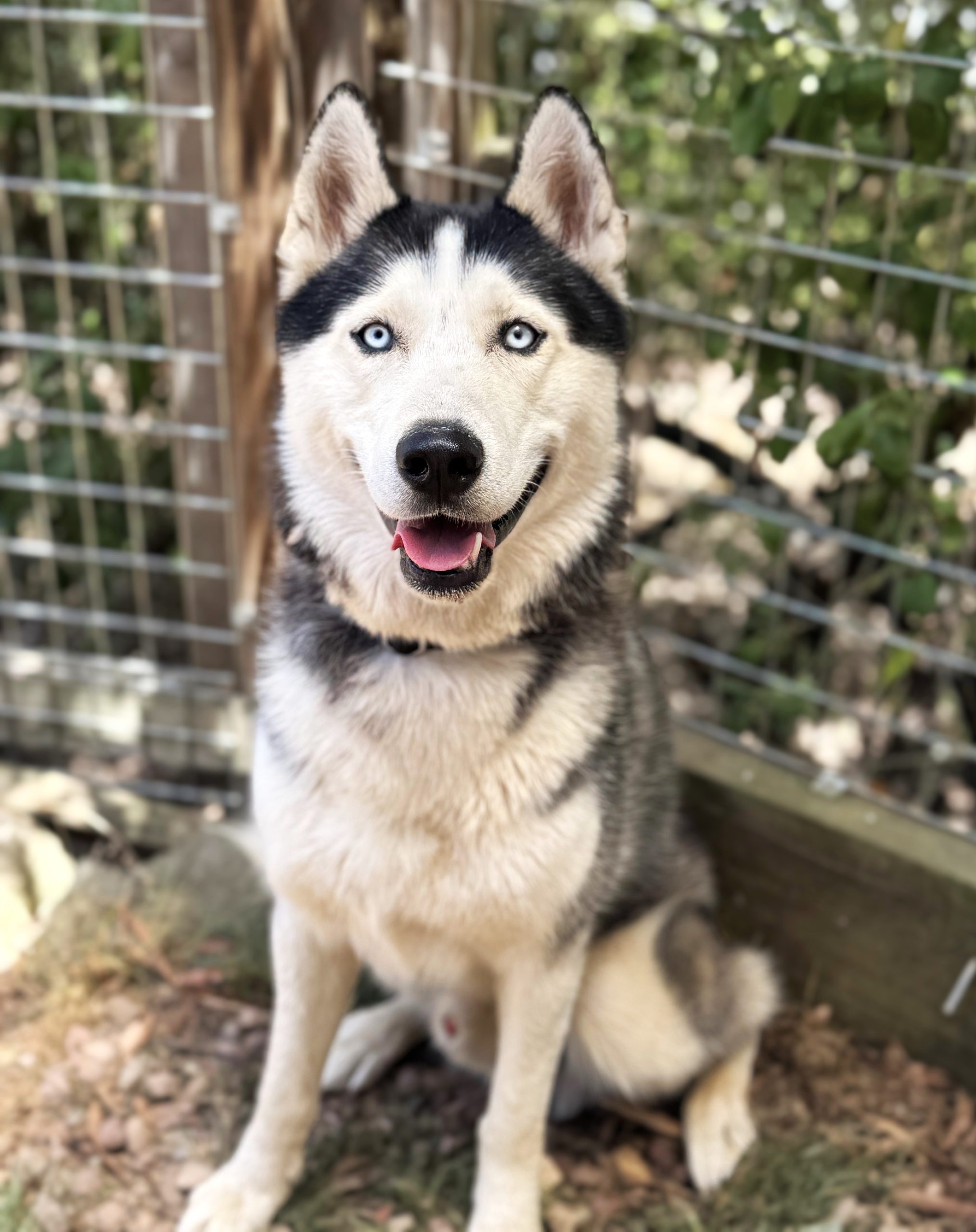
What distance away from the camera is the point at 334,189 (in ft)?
6.89

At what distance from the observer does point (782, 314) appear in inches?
128

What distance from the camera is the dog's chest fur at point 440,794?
2.14 m

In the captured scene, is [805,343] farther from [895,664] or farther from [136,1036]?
[136,1036]

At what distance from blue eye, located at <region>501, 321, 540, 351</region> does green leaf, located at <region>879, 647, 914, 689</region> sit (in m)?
1.58

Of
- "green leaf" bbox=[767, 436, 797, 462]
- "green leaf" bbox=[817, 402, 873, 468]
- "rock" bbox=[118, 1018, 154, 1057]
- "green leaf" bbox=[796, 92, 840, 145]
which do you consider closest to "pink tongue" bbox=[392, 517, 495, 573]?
"green leaf" bbox=[817, 402, 873, 468]

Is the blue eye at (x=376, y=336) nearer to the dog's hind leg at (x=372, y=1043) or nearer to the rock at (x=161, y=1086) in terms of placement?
the dog's hind leg at (x=372, y=1043)

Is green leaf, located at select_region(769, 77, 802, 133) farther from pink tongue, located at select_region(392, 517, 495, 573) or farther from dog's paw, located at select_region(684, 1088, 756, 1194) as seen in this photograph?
dog's paw, located at select_region(684, 1088, 756, 1194)

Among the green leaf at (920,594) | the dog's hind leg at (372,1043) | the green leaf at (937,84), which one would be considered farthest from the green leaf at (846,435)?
the dog's hind leg at (372,1043)

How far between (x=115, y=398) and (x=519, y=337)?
7.98 feet

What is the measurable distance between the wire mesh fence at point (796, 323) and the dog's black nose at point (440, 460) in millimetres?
1287

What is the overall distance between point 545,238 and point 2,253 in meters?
2.47

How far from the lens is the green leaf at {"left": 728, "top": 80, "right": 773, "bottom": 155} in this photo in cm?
269

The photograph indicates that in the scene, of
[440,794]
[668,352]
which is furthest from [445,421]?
[668,352]

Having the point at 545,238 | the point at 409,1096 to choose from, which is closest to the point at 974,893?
the point at 409,1096
